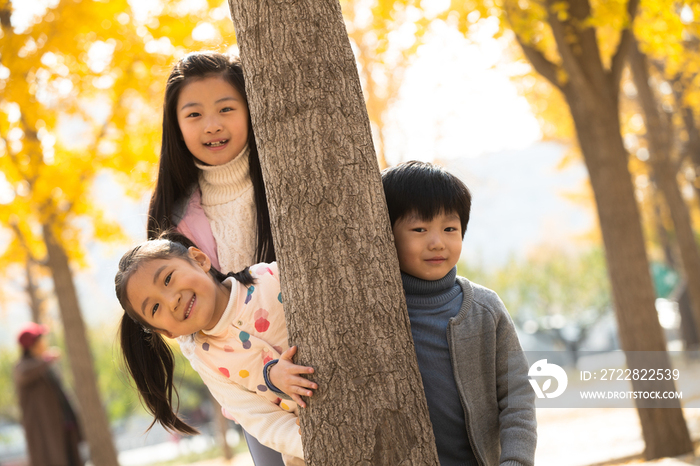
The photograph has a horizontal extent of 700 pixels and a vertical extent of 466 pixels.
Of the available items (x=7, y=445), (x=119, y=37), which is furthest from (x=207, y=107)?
(x=7, y=445)

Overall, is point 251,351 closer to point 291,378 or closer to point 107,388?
point 291,378

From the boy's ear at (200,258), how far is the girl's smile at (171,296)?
62 millimetres

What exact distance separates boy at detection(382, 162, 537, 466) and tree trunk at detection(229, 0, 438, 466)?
0.19 metres

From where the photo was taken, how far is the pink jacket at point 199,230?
6.87 ft

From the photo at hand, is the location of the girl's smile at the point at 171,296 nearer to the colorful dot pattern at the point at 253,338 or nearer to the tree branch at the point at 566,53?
the colorful dot pattern at the point at 253,338

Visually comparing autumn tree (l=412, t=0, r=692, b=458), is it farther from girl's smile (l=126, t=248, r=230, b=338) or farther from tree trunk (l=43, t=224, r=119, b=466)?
tree trunk (l=43, t=224, r=119, b=466)

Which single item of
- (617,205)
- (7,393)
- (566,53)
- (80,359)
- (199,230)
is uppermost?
(566,53)

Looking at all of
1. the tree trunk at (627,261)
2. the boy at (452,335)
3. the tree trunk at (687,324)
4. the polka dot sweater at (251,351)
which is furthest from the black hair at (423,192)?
the tree trunk at (687,324)

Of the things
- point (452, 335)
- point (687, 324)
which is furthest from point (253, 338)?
point (687, 324)

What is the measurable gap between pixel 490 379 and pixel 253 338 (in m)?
0.70

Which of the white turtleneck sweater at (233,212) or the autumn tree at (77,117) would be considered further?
the autumn tree at (77,117)

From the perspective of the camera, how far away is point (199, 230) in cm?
212

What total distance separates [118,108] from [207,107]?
458 cm

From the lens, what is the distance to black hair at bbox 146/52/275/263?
81.1 inches
